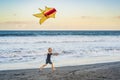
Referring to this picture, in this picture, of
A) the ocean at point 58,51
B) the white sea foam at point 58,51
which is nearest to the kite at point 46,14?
the ocean at point 58,51

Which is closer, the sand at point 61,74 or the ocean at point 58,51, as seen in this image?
the sand at point 61,74

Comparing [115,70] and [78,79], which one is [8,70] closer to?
[78,79]

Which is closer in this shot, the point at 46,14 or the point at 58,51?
the point at 46,14

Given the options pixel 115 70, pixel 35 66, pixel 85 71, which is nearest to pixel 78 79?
pixel 85 71

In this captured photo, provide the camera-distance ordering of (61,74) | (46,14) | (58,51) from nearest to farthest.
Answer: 1. (46,14)
2. (61,74)
3. (58,51)

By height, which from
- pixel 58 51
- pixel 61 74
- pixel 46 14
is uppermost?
pixel 46 14

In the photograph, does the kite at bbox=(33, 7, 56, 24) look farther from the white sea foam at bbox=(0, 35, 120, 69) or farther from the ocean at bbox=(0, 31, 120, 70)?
the white sea foam at bbox=(0, 35, 120, 69)

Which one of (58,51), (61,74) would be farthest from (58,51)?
(61,74)

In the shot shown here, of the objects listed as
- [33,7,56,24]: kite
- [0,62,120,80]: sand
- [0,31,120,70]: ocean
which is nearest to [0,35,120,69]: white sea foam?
[0,31,120,70]: ocean

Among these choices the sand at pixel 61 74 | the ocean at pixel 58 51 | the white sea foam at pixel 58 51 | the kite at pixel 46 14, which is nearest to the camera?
the kite at pixel 46 14

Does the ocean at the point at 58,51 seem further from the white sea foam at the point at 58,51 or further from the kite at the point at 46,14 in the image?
the kite at the point at 46,14

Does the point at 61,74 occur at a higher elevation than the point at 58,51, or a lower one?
higher

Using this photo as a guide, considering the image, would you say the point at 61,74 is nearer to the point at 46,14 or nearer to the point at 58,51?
the point at 46,14

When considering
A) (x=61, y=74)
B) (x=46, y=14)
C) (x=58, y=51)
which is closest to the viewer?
(x=46, y=14)
